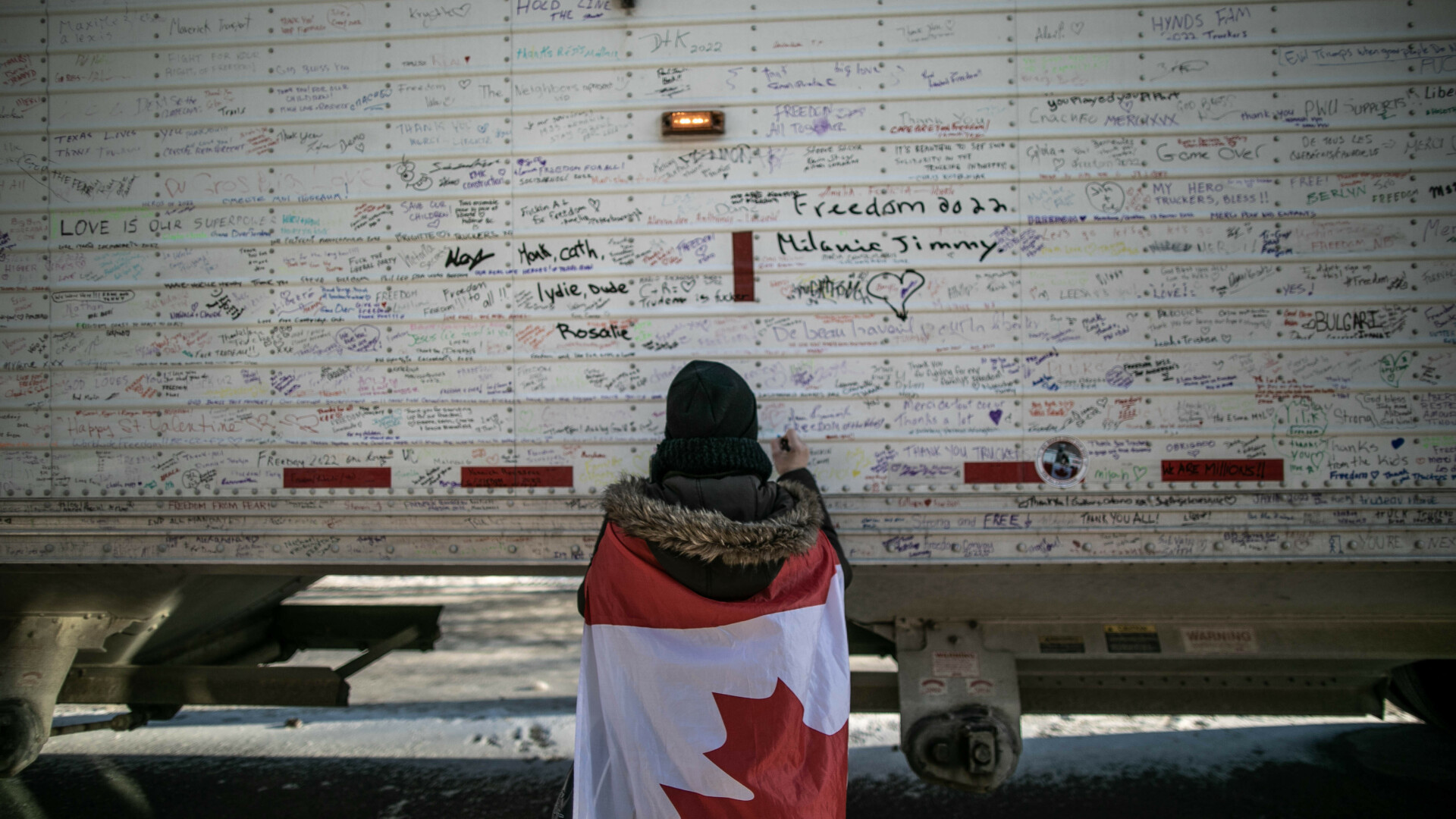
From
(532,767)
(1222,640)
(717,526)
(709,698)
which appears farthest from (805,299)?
(532,767)

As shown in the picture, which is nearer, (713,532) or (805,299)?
(713,532)

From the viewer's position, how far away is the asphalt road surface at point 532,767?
11.9 ft

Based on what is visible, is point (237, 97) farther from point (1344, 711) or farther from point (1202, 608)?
point (1344, 711)

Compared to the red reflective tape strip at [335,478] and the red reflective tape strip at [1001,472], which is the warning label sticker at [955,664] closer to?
the red reflective tape strip at [1001,472]

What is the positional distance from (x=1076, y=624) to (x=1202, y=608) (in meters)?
0.49

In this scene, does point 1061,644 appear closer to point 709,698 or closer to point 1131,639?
point 1131,639

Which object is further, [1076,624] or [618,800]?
[1076,624]

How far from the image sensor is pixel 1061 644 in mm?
2969

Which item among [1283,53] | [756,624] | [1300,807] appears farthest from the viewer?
[1300,807]

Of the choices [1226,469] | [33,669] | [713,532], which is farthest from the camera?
[33,669]

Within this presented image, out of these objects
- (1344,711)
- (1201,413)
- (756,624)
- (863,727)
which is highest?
(1201,413)

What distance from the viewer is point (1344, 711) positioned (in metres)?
3.18

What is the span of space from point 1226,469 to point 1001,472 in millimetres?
849

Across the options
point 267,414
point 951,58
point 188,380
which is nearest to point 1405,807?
point 951,58
